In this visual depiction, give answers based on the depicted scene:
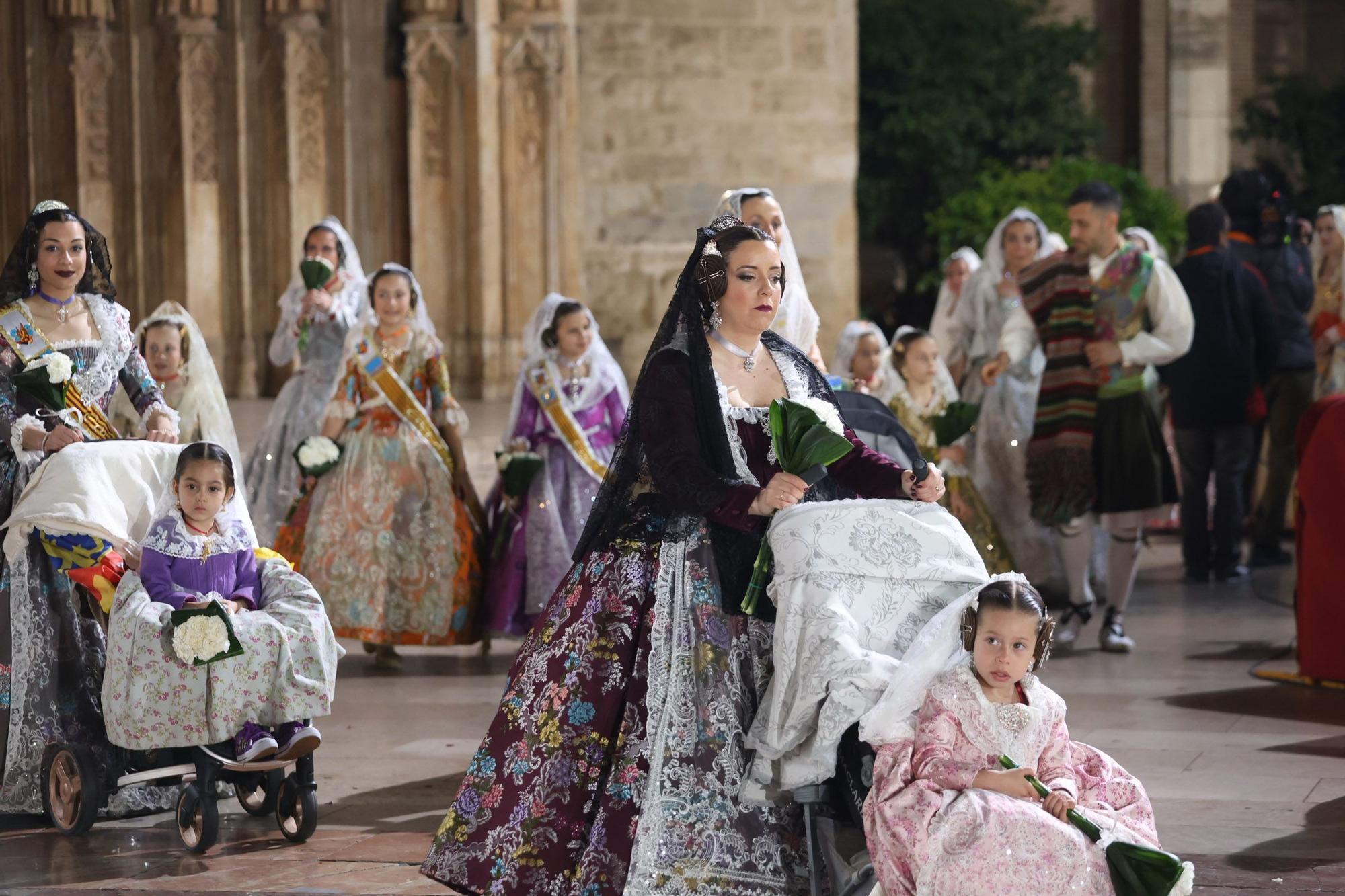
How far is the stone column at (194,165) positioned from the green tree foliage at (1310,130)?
13.8 metres

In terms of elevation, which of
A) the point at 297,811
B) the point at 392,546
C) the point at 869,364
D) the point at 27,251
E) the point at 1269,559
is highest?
the point at 27,251

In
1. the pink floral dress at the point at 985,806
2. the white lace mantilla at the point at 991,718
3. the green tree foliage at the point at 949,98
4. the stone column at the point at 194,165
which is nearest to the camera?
the pink floral dress at the point at 985,806

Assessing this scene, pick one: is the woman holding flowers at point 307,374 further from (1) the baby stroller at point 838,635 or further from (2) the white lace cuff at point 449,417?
(1) the baby stroller at point 838,635

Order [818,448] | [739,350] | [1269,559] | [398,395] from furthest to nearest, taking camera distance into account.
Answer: [1269,559]
[398,395]
[739,350]
[818,448]

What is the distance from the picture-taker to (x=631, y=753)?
15.0ft

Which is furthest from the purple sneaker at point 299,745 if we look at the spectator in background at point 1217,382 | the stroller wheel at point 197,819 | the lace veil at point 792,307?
the spectator in background at point 1217,382

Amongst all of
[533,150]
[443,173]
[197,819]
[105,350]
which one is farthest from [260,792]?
[533,150]

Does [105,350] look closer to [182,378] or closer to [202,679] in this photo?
[202,679]

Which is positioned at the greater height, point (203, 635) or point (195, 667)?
point (203, 635)

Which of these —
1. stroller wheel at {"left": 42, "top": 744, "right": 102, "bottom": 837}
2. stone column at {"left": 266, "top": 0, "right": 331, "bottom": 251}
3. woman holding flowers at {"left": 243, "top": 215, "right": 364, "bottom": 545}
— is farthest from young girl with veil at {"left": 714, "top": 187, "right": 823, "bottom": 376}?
stone column at {"left": 266, "top": 0, "right": 331, "bottom": 251}

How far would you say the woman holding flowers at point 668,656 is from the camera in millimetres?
4465

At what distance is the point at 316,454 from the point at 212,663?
2.77 m

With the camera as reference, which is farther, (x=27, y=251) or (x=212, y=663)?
(x=27, y=251)

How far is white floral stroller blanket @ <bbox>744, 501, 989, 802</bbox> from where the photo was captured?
170 inches
